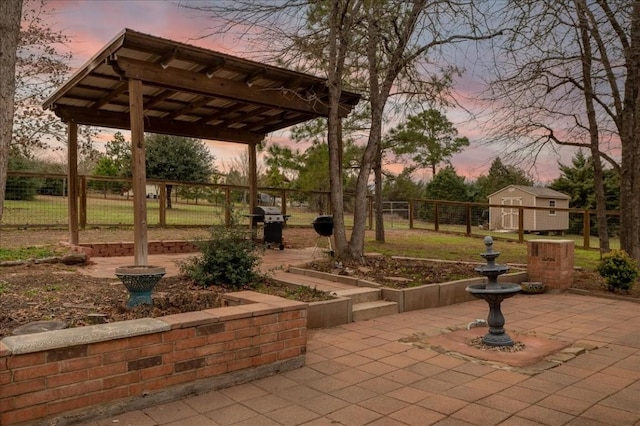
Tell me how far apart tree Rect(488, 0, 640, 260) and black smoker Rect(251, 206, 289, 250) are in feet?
15.3

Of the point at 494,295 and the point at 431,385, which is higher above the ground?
the point at 494,295

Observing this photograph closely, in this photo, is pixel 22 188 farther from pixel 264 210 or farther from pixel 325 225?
pixel 325 225

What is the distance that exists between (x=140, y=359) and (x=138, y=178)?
11.5ft

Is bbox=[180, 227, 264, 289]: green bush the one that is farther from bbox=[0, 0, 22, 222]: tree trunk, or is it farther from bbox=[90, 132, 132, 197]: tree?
bbox=[90, 132, 132, 197]: tree

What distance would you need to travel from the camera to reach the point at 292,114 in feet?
28.7

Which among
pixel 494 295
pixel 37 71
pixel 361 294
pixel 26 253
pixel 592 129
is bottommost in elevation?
pixel 361 294

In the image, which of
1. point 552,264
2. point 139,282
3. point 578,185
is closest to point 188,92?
point 139,282

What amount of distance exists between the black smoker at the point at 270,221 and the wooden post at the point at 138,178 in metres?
3.43

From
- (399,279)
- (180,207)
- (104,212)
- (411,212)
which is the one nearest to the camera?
(399,279)

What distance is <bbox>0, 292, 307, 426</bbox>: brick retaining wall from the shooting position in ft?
7.27

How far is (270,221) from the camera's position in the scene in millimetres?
9195

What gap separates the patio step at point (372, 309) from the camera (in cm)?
486

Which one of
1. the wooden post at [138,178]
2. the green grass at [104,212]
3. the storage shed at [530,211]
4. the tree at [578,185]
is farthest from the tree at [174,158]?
the tree at [578,185]

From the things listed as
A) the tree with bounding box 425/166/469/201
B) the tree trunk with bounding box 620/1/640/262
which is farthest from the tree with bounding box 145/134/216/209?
the tree trunk with bounding box 620/1/640/262
